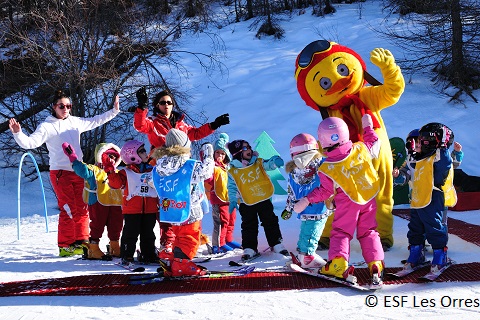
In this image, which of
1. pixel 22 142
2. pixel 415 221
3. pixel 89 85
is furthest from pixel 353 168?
pixel 89 85

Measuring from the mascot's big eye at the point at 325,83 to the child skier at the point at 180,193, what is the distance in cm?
168

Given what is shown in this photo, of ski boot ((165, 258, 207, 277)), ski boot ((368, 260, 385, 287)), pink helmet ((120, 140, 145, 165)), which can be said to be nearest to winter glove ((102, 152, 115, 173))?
pink helmet ((120, 140, 145, 165))

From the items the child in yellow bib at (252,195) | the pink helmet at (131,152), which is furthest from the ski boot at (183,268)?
the pink helmet at (131,152)

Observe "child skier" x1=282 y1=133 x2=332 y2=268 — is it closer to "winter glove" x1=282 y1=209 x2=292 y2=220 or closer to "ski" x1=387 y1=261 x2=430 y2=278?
"winter glove" x1=282 y1=209 x2=292 y2=220

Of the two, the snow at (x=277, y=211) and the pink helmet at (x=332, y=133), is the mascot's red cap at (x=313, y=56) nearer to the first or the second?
the pink helmet at (x=332, y=133)

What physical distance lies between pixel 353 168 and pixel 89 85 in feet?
22.7

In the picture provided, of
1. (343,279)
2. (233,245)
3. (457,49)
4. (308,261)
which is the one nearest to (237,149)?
(233,245)

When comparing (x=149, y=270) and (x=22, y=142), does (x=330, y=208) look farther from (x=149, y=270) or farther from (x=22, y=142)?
(x=22, y=142)

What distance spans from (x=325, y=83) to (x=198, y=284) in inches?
100

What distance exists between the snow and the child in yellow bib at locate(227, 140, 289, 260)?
27cm

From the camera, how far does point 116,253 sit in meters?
6.39

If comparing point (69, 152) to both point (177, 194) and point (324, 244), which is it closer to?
point (177, 194)

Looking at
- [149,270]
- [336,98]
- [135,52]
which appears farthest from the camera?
[135,52]

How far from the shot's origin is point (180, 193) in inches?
192
